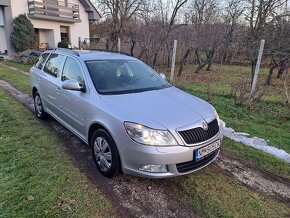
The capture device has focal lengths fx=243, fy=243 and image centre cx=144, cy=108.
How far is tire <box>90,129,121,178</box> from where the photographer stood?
304cm

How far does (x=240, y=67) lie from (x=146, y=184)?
1538 centimetres

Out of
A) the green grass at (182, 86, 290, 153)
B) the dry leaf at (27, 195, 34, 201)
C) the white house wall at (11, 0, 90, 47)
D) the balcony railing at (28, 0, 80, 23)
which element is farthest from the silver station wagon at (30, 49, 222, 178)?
the white house wall at (11, 0, 90, 47)

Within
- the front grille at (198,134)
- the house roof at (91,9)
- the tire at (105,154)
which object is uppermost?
the house roof at (91,9)

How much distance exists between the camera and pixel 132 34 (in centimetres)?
1370

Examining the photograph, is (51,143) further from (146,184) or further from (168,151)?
(168,151)

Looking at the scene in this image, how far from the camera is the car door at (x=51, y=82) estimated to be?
4.49m

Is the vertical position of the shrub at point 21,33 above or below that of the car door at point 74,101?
above

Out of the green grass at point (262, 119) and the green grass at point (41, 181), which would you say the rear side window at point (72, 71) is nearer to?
the green grass at point (41, 181)

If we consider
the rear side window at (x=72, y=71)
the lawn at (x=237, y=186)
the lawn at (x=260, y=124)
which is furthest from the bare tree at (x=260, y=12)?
the rear side window at (x=72, y=71)

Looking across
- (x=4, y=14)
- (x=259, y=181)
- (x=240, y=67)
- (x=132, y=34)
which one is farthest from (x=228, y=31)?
(x=4, y=14)

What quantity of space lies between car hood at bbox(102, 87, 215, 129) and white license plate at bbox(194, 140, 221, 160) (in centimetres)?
36

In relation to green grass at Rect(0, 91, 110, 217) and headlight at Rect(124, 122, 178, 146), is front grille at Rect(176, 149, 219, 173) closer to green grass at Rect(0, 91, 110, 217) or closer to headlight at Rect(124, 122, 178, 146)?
headlight at Rect(124, 122, 178, 146)

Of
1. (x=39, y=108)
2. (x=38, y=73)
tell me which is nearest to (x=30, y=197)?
(x=39, y=108)

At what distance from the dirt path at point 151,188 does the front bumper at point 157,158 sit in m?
0.32
